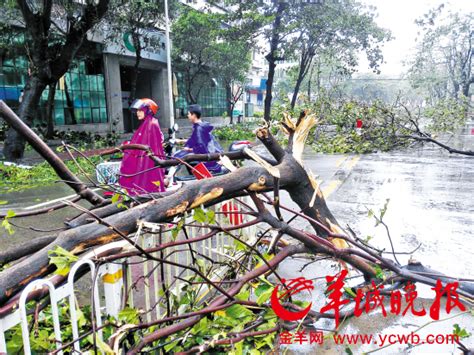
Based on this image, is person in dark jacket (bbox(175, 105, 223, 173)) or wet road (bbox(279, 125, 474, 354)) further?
person in dark jacket (bbox(175, 105, 223, 173))

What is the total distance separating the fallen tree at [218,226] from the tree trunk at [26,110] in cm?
1001

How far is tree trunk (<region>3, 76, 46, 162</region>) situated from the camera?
1105 centimetres

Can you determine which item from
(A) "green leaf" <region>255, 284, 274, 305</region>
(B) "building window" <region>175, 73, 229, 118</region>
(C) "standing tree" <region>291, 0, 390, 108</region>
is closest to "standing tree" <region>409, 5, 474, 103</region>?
(C) "standing tree" <region>291, 0, 390, 108</region>

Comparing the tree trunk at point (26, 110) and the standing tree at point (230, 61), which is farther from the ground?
the standing tree at point (230, 61)

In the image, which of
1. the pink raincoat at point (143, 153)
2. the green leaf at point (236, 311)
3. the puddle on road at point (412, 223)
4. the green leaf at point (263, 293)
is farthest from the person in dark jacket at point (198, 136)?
the green leaf at point (236, 311)

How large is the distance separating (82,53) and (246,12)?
878 centimetres

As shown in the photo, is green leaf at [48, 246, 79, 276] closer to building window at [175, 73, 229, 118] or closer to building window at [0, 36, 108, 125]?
building window at [0, 36, 108, 125]

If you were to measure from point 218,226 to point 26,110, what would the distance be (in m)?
10.9

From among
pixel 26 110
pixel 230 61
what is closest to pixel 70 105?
pixel 230 61

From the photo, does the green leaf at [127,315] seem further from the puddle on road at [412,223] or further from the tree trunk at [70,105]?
the tree trunk at [70,105]

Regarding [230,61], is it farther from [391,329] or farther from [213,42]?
[391,329]

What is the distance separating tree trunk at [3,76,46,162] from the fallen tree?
394 inches

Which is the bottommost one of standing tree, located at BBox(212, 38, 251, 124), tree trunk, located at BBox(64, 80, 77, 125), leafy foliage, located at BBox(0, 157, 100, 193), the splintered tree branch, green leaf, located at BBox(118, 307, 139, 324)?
leafy foliage, located at BBox(0, 157, 100, 193)

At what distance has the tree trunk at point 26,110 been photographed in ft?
36.3
